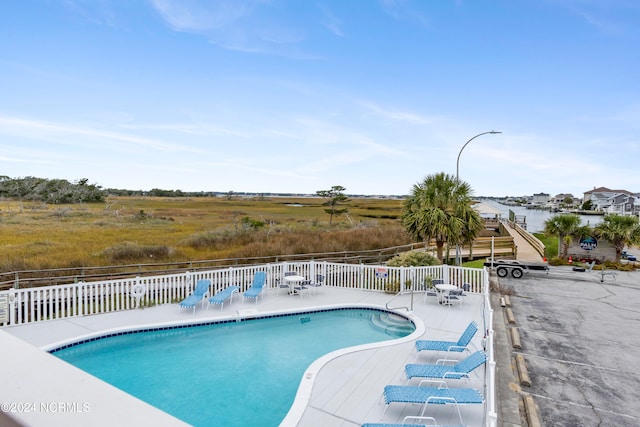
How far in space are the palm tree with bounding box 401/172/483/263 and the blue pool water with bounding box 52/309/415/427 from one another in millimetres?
5827

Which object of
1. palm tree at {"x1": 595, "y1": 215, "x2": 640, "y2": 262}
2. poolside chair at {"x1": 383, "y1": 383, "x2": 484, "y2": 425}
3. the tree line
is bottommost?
poolside chair at {"x1": 383, "y1": 383, "x2": 484, "y2": 425}

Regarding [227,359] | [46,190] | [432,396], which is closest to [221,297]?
[227,359]

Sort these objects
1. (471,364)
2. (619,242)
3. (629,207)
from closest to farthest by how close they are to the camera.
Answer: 1. (471,364)
2. (619,242)
3. (629,207)

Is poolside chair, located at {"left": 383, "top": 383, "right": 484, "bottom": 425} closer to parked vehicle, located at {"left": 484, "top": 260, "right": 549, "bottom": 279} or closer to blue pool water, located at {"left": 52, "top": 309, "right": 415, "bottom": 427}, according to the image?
blue pool water, located at {"left": 52, "top": 309, "right": 415, "bottom": 427}

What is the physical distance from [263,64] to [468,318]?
15562 mm

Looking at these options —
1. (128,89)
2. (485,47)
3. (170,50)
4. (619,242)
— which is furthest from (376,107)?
(619,242)

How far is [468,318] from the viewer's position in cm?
1005

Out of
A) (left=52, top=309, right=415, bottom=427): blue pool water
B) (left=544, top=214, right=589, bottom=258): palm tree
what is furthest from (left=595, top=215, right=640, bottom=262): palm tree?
(left=52, top=309, right=415, bottom=427): blue pool water

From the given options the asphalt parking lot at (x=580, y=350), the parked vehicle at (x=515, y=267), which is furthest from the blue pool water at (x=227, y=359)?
the parked vehicle at (x=515, y=267)

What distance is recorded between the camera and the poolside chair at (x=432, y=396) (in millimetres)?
5285

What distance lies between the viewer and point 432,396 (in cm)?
530

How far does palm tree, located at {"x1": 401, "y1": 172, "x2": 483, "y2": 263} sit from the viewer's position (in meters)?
15.4

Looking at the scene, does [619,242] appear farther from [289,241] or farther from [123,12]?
[123,12]

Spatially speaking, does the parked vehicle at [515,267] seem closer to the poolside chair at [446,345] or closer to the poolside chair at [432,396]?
the poolside chair at [446,345]
